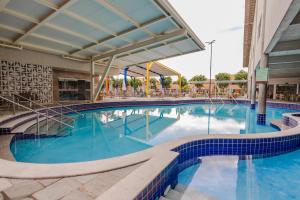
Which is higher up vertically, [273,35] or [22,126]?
[273,35]

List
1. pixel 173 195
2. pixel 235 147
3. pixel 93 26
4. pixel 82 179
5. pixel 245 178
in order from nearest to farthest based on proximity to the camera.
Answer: pixel 82 179 → pixel 173 195 → pixel 245 178 → pixel 235 147 → pixel 93 26

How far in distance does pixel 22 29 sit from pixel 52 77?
513cm

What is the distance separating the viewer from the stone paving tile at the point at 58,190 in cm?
172

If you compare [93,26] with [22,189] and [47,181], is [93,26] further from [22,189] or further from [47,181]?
[22,189]

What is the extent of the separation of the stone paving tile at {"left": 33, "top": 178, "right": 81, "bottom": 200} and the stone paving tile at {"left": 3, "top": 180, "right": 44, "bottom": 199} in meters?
0.10

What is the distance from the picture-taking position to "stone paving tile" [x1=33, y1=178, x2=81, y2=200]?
5.64ft

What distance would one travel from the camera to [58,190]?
183cm

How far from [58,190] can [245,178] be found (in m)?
3.12

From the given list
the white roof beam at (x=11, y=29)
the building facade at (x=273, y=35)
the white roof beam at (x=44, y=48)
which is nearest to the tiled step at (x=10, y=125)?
the white roof beam at (x=11, y=29)

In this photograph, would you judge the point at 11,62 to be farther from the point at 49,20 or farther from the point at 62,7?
the point at 62,7

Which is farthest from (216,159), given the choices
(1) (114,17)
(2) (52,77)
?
(2) (52,77)

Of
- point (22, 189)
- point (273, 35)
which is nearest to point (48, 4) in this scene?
point (22, 189)

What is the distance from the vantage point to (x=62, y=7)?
5539 millimetres

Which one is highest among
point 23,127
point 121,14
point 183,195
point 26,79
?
point 121,14
